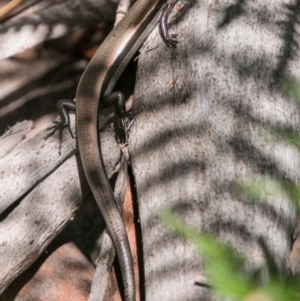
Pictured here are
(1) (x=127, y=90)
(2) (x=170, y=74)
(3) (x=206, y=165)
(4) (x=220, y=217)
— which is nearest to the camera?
(4) (x=220, y=217)

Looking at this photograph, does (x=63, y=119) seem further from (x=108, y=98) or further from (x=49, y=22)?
(x=49, y=22)

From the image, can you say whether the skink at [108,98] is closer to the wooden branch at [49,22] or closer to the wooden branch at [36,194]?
the wooden branch at [36,194]

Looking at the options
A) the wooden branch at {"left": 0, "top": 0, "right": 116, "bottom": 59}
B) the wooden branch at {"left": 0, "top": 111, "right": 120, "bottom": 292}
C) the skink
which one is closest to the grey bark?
the skink

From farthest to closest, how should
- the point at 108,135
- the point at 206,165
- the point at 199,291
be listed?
the point at 108,135 < the point at 206,165 < the point at 199,291

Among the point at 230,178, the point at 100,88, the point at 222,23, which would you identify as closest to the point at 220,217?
the point at 230,178

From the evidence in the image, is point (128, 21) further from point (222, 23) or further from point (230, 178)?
point (230, 178)

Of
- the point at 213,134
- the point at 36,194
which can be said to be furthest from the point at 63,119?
the point at 213,134
